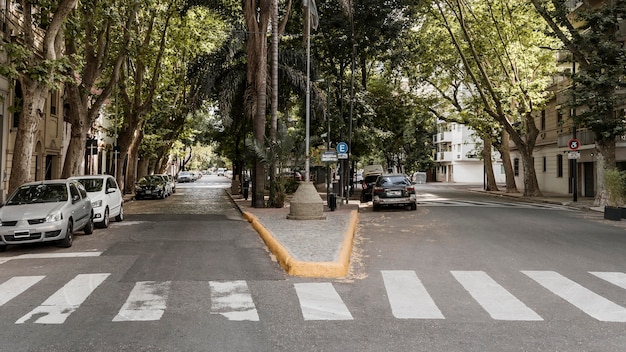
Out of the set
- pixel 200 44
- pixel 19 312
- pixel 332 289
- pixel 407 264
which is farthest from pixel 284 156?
pixel 19 312

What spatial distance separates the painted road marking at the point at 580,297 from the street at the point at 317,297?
0.08ft

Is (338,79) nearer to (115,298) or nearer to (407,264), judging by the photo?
(407,264)

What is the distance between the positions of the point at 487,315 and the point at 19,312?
556 cm

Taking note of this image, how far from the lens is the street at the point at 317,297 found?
17.0 feet

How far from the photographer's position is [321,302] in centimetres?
667

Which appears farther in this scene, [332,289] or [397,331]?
[332,289]

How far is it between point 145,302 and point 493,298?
4.55m

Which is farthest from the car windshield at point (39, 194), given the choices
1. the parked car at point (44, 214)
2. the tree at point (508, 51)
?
the tree at point (508, 51)

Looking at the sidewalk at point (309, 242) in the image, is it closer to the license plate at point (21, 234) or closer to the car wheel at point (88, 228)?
the car wheel at point (88, 228)

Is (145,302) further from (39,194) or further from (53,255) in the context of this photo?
(39,194)

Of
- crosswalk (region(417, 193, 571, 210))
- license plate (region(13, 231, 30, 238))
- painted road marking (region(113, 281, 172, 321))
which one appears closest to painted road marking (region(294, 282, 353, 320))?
painted road marking (region(113, 281, 172, 321))

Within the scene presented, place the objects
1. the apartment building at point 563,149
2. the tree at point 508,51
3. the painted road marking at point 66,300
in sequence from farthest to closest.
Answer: the apartment building at point 563,149
the tree at point 508,51
the painted road marking at point 66,300

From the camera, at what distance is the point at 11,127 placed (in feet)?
75.6

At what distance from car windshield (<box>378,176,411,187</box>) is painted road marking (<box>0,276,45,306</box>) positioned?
1585 centimetres
